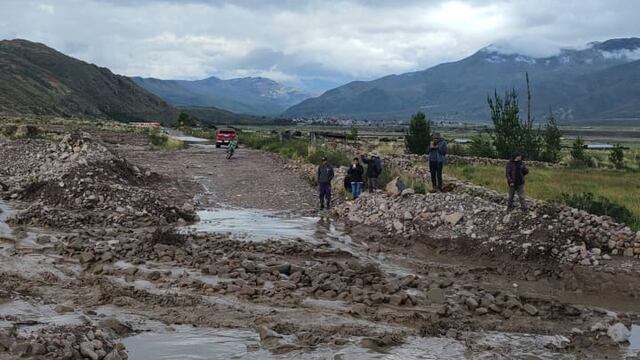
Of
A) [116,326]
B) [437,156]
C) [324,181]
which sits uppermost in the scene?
[437,156]

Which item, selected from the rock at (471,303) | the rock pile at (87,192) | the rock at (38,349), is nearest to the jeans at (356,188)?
the rock pile at (87,192)

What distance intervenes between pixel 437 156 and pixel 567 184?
11146 mm

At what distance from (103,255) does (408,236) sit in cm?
713

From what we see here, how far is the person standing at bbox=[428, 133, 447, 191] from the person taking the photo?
18516 mm

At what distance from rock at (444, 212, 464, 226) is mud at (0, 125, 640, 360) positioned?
0.35m

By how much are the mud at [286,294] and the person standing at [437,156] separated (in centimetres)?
309

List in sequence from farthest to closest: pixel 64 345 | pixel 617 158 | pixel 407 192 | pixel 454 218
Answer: pixel 617 158
pixel 407 192
pixel 454 218
pixel 64 345

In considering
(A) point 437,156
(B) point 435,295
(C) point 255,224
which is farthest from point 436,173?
(B) point 435,295

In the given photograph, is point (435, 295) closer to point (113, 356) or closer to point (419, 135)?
point (113, 356)

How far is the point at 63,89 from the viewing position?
147375mm

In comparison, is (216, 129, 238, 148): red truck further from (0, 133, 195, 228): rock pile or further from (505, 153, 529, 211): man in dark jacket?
(505, 153, 529, 211): man in dark jacket

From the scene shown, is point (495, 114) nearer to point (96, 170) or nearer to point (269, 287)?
point (96, 170)

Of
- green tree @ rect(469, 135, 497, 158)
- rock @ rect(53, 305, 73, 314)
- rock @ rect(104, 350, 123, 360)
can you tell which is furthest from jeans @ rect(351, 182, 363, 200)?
green tree @ rect(469, 135, 497, 158)

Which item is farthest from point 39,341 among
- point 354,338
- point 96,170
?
point 96,170
